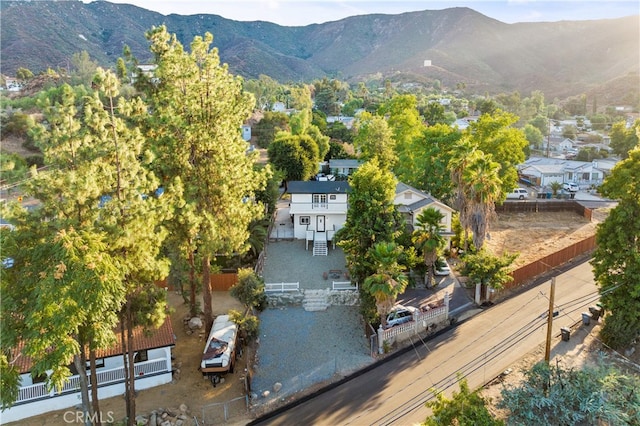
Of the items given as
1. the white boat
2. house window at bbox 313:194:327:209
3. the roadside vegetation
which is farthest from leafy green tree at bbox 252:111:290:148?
the white boat

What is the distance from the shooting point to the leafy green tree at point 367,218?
2389 centimetres

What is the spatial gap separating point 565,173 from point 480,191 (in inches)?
1451

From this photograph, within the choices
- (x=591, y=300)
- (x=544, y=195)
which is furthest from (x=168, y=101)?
(x=544, y=195)

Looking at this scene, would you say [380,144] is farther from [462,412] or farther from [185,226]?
[462,412]

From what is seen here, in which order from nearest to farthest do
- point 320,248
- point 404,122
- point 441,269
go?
point 441,269 → point 320,248 → point 404,122

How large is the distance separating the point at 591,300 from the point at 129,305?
997 inches

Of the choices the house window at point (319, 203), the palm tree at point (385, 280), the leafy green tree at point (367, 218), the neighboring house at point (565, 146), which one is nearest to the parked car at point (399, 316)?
the palm tree at point (385, 280)

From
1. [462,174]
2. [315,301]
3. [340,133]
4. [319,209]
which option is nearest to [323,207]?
[319,209]

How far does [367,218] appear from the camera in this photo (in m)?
23.8

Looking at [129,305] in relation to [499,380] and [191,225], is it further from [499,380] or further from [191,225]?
[499,380]

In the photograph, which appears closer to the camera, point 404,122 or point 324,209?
point 324,209

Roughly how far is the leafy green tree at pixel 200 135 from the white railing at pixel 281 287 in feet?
19.1

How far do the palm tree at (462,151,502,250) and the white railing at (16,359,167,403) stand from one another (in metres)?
19.3

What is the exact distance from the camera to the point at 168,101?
68.1ft
